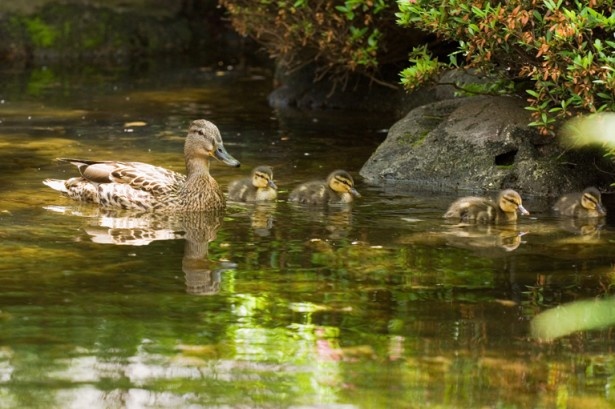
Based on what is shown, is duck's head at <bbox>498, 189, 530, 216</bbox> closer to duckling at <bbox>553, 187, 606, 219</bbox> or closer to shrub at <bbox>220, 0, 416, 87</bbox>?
duckling at <bbox>553, 187, 606, 219</bbox>

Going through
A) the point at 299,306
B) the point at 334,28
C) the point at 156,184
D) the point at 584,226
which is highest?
the point at 334,28

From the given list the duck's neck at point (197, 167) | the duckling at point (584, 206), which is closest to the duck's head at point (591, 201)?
the duckling at point (584, 206)

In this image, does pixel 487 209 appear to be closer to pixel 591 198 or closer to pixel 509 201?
pixel 509 201

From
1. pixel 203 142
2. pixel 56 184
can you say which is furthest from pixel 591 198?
pixel 56 184

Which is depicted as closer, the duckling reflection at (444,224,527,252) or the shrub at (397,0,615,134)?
the duckling reflection at (444,224,527,252)

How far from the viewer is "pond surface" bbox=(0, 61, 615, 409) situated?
5957 mm

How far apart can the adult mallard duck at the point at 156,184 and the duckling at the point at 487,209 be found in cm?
192

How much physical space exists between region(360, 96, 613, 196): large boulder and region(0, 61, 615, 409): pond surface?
0.51 metres

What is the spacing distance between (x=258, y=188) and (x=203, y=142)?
0.59m

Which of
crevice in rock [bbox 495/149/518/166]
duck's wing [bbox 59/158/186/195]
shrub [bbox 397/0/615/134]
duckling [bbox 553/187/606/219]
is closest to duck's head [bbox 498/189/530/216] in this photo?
duckling [bbox 553/187/606/219]

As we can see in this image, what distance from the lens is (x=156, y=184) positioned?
33.8 feet

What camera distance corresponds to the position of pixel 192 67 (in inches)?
872

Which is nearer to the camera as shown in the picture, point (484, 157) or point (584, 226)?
point (584, 226)

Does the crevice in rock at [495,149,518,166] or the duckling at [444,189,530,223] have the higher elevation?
the crevice in rock at [495,149,518,166]
